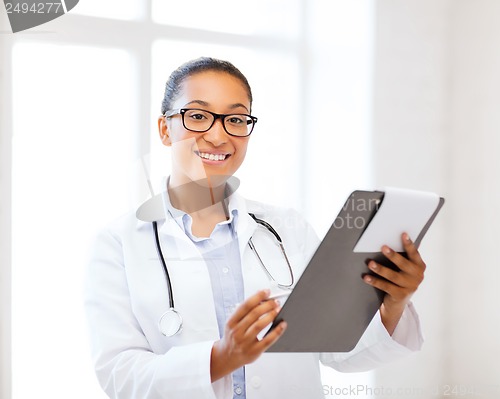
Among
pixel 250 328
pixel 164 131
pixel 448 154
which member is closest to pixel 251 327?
pixel 250 328

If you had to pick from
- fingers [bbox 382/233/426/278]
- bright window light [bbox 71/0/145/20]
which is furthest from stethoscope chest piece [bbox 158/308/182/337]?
bright window light [bbox 71/0/145/20]

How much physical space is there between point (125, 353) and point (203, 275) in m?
0.19

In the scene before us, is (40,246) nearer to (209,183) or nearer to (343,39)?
(209,183)

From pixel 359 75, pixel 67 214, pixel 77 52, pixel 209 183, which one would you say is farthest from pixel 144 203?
pixel 359 75

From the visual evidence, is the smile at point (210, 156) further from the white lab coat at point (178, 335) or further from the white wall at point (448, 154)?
the white wall at point (448, 154)

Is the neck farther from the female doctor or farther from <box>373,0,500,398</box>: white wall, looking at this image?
<box>373,0,500,398</box>: white wall

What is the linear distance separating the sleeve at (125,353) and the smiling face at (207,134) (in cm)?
20

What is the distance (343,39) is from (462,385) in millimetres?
1244

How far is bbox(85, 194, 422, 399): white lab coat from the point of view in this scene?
3.12 ft

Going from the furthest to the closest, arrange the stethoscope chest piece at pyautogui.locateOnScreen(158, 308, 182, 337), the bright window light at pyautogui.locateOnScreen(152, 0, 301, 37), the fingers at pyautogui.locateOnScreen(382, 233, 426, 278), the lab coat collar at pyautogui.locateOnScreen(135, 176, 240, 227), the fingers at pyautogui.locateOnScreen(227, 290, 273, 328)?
1. the bright window light at pyautogui.locateOnScreen(152, 0, 301, 37)
2. the lab coat collar at pyautogui.locateOnScreen(135, 176, 240, 227)
3. the stethoscope chest piece at pyautogui.locateOnScreen(158, 308, 182, 337)
4. the fingers at pyautogui.locateOnScreen(382, 233, 426, 278)
5. the fingers at pyautogui.locateOnScreen(227, 290, 273, 328)

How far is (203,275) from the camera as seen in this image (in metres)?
1.09

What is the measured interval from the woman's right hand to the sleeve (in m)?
0.10

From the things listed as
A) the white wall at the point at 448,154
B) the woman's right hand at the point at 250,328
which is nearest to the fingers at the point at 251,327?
the woman's right hand at the point at 250,328

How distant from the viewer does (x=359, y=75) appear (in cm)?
199
